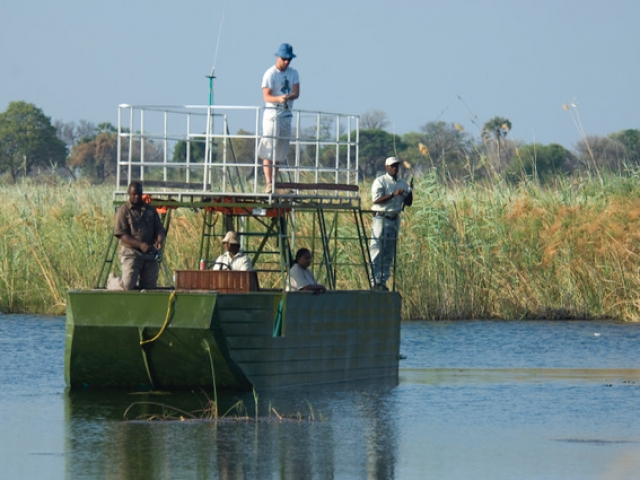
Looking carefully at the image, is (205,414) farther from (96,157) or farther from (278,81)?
(96,157)

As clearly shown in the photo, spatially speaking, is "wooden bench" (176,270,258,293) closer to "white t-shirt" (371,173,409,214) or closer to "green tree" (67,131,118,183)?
"white t-shirt" (371,173,409,214)

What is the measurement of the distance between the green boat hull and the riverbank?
895cm

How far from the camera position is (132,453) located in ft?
41.1

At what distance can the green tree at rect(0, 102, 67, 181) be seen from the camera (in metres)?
79.6

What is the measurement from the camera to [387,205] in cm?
1966

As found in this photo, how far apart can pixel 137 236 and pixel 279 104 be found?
2331 mm

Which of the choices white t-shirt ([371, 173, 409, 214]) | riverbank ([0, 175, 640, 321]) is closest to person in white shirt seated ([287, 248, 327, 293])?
white t-shirt ([371, 173, 409, 214])

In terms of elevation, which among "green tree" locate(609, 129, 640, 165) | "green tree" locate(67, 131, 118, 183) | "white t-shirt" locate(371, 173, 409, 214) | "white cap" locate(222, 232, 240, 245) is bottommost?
"white cap" locate(222, 232, 240, 245)

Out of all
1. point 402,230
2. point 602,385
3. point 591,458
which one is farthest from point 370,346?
point 402,230

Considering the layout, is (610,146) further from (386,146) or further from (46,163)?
(46,163)

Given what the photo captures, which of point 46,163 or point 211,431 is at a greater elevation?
point 46,163

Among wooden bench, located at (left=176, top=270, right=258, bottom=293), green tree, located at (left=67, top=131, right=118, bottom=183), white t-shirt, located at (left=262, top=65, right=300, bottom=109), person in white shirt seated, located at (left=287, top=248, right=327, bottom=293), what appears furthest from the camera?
green tree, located at (left=67, top=131, right=118, bottom=183)

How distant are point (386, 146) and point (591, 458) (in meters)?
71.1

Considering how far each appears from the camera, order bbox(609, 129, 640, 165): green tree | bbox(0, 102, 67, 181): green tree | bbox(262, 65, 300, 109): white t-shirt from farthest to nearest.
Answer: bbox(609, 129, 640, 165): green tree
bbox(0, 102, 67, 181): green tree
bbox(262, 65, 300, 109): white t-shirt
